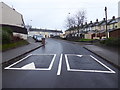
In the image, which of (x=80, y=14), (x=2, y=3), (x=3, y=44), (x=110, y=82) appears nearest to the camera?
(x=110, y=82)

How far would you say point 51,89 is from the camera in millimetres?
6570

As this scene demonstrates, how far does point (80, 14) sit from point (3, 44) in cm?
5012

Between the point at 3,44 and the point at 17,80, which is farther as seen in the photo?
the point at 3,44

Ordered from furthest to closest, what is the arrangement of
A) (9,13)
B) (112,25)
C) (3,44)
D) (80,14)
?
(112,25), (80,14), (9,13), (3,44)

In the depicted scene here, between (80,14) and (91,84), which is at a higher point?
(80,14)

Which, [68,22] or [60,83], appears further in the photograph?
[68,22]

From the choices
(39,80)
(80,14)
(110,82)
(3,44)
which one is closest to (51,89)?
(39,80)

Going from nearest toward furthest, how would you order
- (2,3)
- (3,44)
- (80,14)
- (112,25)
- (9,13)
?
(3,44) < (2,3) < (9,13) < (80,14) < (112,25)

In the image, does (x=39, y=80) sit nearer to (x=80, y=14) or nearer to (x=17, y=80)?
(x=17, y=80)

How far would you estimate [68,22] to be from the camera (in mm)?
78938

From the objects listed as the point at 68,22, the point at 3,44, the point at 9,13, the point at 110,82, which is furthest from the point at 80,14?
the point at 110,82

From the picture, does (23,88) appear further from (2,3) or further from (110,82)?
(2,3)

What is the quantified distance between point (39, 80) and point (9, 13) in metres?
38.5

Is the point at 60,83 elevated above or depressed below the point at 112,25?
below
